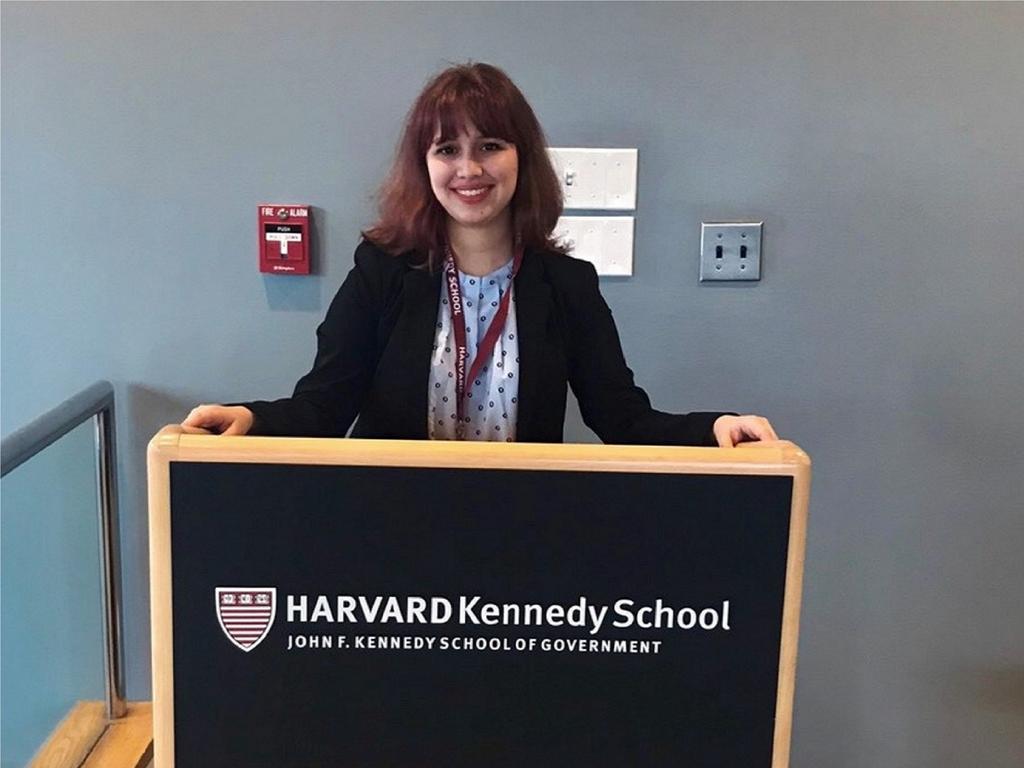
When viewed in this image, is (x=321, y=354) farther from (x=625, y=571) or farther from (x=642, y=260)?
(x=642, y=260)

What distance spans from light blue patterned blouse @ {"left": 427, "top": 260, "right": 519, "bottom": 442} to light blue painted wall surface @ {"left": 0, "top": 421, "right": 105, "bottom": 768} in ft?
2.81

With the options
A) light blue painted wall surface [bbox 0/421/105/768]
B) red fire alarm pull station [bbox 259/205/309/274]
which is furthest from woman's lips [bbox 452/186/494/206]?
light blue painted wall surface [bbox 0/421/105/768]

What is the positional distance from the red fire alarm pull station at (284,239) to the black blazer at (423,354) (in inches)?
22.0

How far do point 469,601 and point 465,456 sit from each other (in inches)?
5.3

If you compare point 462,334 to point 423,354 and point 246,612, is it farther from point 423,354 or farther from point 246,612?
point 246,612

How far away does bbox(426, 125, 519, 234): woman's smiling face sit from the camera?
1263 mm

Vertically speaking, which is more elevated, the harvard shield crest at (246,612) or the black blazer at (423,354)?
the black blazer at (423,354)

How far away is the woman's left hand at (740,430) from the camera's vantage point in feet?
3.64

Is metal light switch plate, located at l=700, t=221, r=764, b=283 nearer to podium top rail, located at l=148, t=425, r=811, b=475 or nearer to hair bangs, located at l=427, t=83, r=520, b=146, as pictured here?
hair bangs, located at l=427, t=83, r=520, b=146

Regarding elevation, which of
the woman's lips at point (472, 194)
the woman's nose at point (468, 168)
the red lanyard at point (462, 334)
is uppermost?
the woman's nose at point (468, 168)

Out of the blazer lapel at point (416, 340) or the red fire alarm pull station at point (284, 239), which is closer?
the blazer lapel at point (416, 340)

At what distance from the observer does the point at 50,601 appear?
6.48 feet

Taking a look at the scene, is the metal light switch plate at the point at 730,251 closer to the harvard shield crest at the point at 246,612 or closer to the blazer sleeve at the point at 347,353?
the blazer sleeve at the point at 347,353

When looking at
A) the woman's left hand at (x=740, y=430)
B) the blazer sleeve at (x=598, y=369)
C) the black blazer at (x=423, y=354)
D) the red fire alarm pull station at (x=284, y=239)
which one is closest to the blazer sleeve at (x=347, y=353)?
the black blazer at (x=423, y=354)
